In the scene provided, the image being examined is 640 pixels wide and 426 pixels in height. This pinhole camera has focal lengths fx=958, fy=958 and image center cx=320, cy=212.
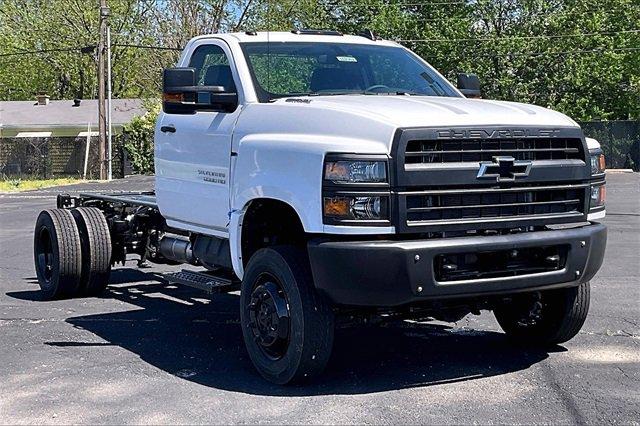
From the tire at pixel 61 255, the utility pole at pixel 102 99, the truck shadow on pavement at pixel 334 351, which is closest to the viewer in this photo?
the truck shadow on pavement at pixel 334 351

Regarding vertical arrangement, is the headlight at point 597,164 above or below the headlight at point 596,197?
above

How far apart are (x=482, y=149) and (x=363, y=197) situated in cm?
80

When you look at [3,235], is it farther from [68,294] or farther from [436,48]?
[436,48]

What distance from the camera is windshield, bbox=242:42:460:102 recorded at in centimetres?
680

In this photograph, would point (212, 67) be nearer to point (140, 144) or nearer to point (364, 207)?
point (364, 207)

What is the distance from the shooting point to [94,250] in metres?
9.13

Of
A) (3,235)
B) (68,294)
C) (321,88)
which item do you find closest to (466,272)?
(321,88)

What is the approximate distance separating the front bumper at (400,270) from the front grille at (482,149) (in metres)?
0.47

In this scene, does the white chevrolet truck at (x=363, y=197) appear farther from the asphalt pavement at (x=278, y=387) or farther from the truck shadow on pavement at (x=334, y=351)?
the asphalt pavement at (x=278, y=387)

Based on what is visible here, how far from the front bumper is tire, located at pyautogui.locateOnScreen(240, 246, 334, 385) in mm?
215

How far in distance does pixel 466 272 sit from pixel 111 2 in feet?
171

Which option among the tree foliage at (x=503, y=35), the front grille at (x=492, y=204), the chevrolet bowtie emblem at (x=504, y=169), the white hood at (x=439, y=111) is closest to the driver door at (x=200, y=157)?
the white hood at (x=439, y=111)

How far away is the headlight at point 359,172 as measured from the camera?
5.35m

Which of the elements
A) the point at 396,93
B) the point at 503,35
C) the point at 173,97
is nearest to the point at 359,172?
the point at 396,93
